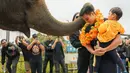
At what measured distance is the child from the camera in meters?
5.64

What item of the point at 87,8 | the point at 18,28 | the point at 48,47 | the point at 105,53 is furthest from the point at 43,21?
the point at 48,47

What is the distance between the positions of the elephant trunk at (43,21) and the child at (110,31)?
5.94 ft

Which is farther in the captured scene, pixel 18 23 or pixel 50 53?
pixel 50 53

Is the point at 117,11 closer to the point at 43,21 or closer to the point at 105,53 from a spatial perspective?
the point at 105,53

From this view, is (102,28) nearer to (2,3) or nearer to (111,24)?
(111,24)

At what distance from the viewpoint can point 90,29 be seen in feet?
18.1

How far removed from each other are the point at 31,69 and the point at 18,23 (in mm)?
9285

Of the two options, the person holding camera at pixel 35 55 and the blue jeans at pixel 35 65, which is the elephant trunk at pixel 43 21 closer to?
the person holding camera at pixel 35 55

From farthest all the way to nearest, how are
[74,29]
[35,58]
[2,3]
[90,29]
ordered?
[35,58] < [90,29] < [74,29] < [2,3]

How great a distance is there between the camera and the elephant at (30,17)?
3.71m

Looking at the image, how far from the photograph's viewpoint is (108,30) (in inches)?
223

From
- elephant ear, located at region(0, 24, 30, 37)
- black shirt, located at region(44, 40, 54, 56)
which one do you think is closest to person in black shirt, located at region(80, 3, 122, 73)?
elephant ear, located at region(0, 24, 30, 37)

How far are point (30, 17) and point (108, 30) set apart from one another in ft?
7.07

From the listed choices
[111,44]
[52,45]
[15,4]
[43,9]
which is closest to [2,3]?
[15,4]
